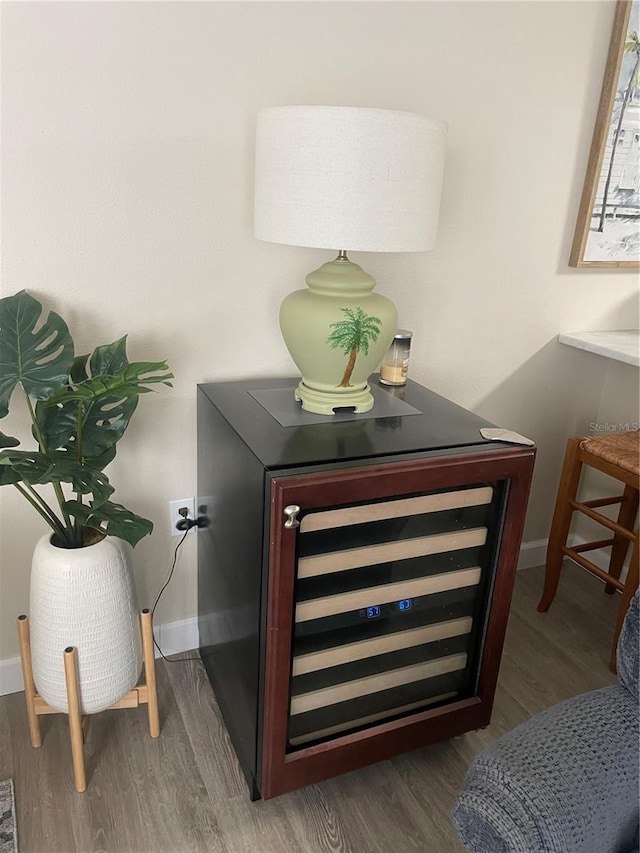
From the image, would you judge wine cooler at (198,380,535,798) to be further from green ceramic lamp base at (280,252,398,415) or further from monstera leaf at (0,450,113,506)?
monstera leaf at (0,450,113,506)

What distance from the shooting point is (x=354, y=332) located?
142 centimetres

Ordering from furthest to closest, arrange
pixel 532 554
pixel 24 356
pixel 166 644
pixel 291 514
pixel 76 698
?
pixel 532 554, pixel 166 644, pixel 76 698, pixel 24 356, pixel 291 514

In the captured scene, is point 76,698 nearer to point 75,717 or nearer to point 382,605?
point 75,717

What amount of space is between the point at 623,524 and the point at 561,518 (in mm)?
279

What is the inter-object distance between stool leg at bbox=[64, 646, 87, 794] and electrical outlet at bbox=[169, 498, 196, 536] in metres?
0.46

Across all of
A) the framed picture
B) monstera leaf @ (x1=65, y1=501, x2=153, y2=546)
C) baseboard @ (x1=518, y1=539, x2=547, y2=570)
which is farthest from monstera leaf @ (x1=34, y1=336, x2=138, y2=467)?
baseboard @ (x1=518, y1=539, x2=547, y2=570)

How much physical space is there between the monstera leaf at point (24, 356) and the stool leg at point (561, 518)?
1.50 meters

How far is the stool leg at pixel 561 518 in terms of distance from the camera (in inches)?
82.5

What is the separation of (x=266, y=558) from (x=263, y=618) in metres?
0.14

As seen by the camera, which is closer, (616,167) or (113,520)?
(113,520)

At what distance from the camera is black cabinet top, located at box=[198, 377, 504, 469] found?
1.31 meters

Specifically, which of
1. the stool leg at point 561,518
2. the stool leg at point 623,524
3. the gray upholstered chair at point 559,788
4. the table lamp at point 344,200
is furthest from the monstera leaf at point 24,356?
the stool leg at point 623,524

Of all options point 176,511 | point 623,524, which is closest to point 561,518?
point 623,524

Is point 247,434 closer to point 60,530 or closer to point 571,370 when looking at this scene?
point 60,530
